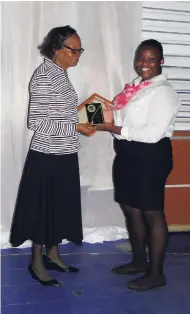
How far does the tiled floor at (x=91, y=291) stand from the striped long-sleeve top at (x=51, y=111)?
2.61ft

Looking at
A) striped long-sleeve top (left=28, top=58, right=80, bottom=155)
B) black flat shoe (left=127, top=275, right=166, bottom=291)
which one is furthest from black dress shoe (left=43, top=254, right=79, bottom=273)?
striped long-sleeve top (left=28, top=58, right=80, bottom=155)

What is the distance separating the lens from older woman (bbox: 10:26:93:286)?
219cm

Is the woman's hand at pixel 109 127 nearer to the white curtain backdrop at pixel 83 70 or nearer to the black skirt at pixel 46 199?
the black skirt at pixel 46 199

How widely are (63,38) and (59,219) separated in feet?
3.35

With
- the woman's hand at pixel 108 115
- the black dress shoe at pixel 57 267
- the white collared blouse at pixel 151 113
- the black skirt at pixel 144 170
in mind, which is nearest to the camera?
the white collared blouse at pixel 151 113

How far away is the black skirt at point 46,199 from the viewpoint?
227 cm

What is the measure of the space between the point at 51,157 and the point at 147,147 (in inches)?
21.0

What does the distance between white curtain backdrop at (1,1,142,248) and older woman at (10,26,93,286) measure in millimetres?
594

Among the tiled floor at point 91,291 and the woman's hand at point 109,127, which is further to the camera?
the woman's hand at point 109,127

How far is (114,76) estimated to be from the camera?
306 cm

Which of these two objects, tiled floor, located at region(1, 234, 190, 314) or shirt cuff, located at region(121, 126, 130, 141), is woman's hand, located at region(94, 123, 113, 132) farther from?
tiled floor, located at region(1, 234, 190, 314)

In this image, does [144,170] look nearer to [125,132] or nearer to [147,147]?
[147,147]

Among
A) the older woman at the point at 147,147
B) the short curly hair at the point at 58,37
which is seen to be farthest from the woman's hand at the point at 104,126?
the short curly hair at the point at 58,37

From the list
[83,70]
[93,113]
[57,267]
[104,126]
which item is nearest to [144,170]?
[104,126]
